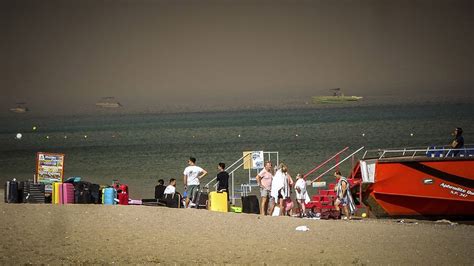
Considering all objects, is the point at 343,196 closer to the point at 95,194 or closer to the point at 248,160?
the point at 248,160

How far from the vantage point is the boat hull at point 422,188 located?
73.2ft

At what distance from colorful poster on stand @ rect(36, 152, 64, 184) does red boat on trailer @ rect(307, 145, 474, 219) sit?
5517mm

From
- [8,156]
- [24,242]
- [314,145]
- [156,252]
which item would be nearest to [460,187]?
[156,252]

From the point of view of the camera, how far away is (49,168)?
70.6ft

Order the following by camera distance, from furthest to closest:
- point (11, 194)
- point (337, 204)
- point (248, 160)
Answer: point (248, 160) < point (337, 204) < point (11, 194)

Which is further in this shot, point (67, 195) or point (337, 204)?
point (337, 204)

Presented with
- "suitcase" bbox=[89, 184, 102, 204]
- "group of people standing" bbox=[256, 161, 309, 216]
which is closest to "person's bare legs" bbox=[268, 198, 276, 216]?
"group of people standing" bbox=[256, 161, 309, 216]

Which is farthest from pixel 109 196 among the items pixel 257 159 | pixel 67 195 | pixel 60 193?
pixel 257 159

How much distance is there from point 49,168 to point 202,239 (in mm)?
5257

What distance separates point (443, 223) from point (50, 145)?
7182cm

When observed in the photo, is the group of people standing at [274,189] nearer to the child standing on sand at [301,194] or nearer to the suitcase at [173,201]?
the child standing on sand at [301,194]

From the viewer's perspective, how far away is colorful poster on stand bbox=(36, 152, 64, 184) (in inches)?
843

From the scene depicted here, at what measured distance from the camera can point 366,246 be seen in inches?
687

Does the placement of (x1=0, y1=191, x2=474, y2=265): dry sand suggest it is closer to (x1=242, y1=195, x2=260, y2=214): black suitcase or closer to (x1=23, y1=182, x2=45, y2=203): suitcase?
(x1=23, y1=182, x2=45, y2=203): suitcase
